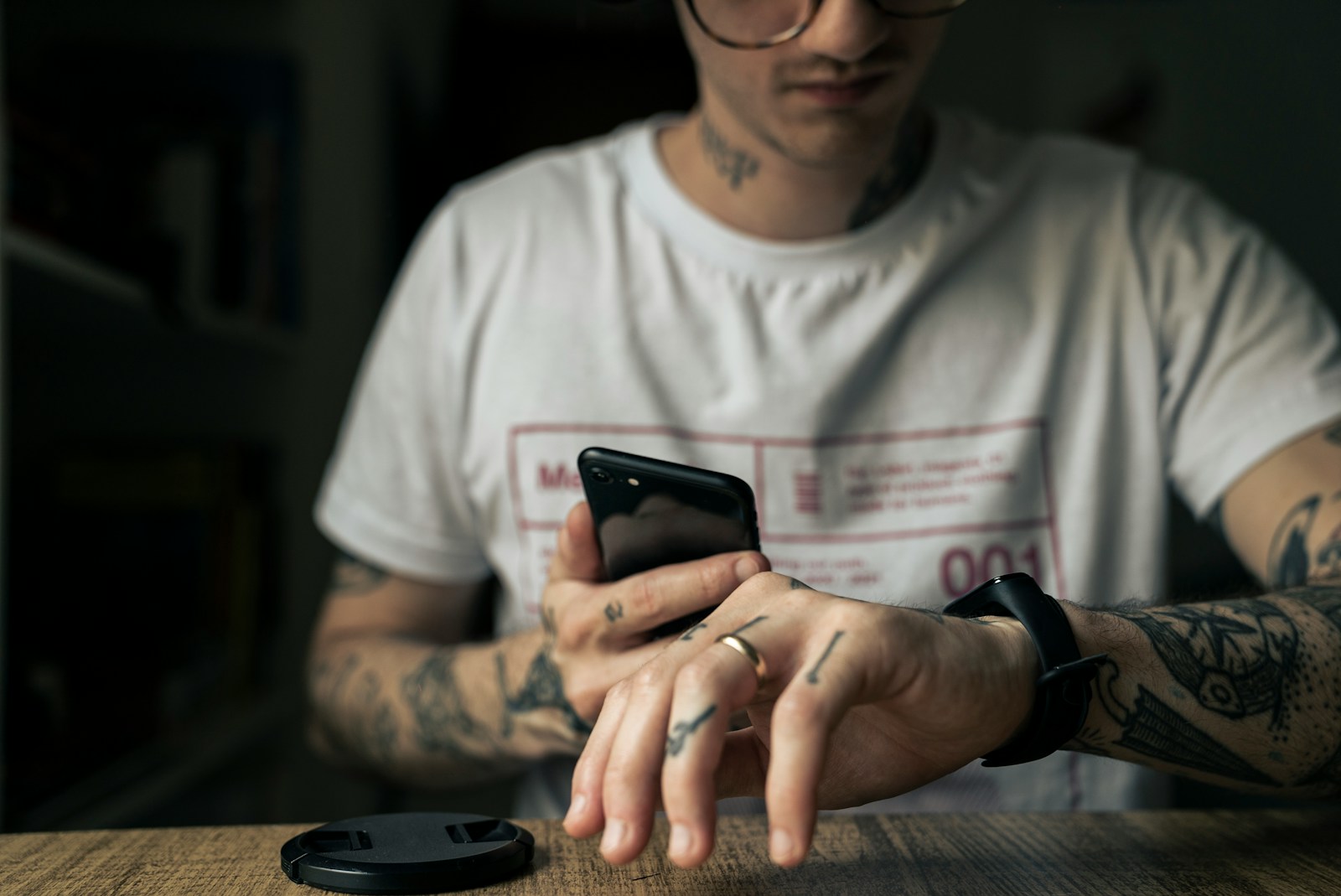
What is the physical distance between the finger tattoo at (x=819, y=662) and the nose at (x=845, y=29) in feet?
1.69

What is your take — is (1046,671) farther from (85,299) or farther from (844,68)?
(85,299)

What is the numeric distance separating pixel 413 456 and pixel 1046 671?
711 mm

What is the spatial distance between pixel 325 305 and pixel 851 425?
1.25 meters

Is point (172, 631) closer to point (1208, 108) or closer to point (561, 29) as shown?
point (561, 29)

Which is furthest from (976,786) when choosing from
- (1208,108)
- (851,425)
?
(1208,108)

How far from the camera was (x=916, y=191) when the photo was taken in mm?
1058

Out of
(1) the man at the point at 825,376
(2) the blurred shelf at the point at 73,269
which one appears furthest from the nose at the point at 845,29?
(2) the blurred shelf at the point at 73,269

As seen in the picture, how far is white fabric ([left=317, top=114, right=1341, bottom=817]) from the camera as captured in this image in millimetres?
994

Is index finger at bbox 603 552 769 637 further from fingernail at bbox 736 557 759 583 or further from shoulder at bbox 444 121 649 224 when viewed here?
shoulder at bbox 444 121 649 224

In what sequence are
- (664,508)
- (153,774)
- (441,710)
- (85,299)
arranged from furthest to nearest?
(153,774) → (85,299) → (441,710) → (664,508)

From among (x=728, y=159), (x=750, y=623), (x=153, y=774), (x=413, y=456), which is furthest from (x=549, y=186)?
(x=153, y=774)

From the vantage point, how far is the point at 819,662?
47 cm

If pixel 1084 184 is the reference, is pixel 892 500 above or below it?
below

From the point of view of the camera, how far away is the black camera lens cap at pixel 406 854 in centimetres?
53
